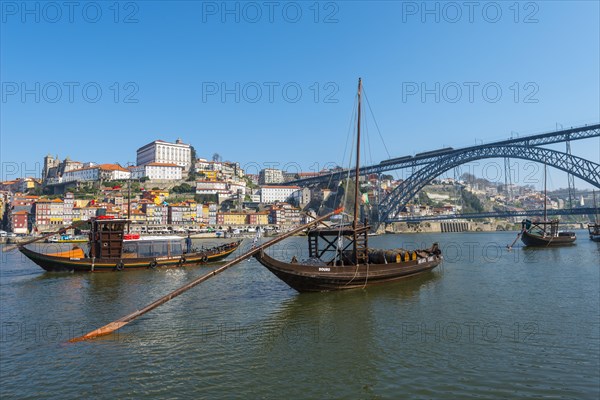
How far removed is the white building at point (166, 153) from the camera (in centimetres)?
13988

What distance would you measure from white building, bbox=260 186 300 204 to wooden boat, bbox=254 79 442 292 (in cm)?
12061

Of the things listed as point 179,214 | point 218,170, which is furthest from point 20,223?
point 218,170

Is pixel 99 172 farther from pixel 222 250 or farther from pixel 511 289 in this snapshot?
pixel 511 289

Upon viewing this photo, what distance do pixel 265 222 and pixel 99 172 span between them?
54722 millimetres

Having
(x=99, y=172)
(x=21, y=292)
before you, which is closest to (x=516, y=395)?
(x=21, y=292)

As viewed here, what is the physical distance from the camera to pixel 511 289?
2105 centimetres

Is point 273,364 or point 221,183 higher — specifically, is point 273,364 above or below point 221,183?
below

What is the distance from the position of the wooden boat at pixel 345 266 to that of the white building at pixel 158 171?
11820 centimetres

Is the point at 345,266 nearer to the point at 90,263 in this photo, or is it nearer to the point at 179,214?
the point at 90,263

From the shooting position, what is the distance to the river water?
9156 mm

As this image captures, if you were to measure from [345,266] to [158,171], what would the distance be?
12246 cm

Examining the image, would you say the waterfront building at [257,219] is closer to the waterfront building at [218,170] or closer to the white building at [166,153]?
the waterfront building at [218,170]

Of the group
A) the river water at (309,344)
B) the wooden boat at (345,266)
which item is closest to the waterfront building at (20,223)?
the river water at (309,344)

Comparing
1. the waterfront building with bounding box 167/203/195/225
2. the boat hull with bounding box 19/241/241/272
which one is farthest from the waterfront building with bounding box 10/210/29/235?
the boat hull with bounding box 19/241/241/272
